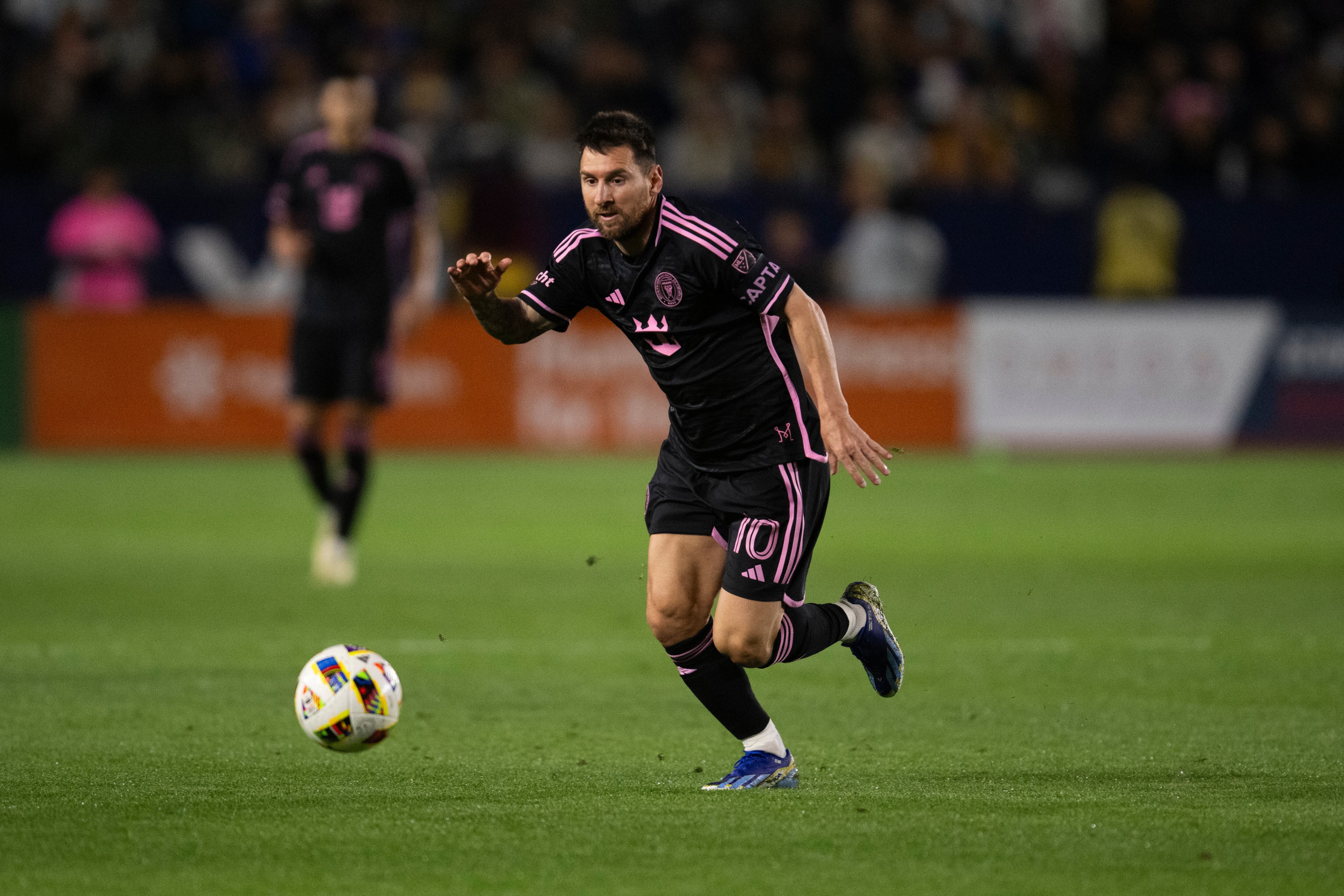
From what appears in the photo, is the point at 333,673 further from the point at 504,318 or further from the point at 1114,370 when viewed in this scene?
the point at 1114,370

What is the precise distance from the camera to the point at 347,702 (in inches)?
217

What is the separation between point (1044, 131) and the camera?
2064cm

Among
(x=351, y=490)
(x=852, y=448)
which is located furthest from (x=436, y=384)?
(x=852, y=448)

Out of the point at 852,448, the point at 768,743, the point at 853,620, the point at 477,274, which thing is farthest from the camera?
the point at 853,620

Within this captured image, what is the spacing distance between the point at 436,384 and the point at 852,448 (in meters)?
12.5

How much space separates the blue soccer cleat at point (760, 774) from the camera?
17.5 ft

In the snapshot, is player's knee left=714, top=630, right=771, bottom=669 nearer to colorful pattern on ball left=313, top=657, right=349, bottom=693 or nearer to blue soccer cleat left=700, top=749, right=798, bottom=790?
blue soccer cleat left=700, top=749, right=798, bottom=790

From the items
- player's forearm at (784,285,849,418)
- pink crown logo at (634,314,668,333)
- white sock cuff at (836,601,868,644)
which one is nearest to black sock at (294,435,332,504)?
white sock cuff at (836,601,868,644)

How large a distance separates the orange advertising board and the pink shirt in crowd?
78cm

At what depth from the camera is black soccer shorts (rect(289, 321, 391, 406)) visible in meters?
10.5

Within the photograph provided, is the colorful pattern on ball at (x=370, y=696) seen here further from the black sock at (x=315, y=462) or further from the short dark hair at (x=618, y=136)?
the black sock at (x=315, y=462)

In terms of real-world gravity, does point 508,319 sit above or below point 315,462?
above

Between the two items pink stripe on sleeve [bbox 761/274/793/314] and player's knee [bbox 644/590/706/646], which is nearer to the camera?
pink stripe on sleeve [bbox 761/274/793/314]

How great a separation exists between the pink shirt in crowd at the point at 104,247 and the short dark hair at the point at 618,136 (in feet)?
43.1
